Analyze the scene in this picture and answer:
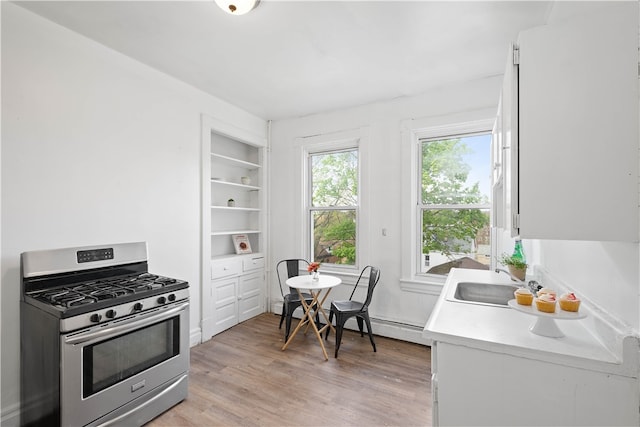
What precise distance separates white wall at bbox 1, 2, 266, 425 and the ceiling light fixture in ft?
4.10

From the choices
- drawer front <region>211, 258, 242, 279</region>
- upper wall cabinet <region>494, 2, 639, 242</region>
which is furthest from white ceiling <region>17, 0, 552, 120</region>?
drawer front <region>211, 258, 242, 279</region>

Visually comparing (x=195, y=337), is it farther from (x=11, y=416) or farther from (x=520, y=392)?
(x=520, y=392)

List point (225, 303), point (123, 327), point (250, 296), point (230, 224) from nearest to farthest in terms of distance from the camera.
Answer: point (123, 327), point (225, 303), point (250, 296), point (230, 224)

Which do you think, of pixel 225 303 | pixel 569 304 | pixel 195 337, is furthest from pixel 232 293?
pixel 569 304

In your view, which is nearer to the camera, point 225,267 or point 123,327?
point 123,327

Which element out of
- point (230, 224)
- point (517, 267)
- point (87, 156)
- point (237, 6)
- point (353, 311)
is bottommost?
point (353, 311)

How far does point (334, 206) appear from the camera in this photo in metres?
3.98

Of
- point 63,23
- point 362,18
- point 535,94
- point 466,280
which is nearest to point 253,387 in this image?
point 466,280

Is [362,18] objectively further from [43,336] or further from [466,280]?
[43,336]

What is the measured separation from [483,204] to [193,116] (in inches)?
125

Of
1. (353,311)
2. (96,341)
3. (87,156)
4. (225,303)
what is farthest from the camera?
(225,303)

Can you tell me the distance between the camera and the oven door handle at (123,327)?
171 centimetres

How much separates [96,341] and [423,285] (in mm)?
2862

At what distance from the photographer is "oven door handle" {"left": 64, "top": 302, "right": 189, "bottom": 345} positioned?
5.60 feet
